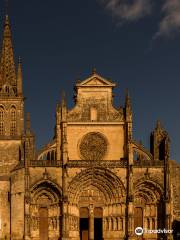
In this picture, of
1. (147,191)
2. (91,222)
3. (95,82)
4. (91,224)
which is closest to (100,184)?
(91,222)

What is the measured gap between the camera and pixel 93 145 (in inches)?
2256

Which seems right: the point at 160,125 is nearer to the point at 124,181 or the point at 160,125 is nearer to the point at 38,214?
the point at 124,181

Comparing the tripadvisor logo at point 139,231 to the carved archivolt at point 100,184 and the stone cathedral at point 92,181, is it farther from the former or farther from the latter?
the carved archivolt at point 100,184

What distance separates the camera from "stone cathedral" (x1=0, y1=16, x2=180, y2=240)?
54656mm

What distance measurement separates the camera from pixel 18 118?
6197 cm

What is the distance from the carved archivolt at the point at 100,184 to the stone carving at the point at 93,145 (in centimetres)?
191

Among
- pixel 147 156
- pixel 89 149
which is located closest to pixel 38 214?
pixel 89 149

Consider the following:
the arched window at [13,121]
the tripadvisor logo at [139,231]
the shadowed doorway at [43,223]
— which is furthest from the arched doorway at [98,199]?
the arched window at [13,121]

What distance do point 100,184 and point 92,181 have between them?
2.43 ft

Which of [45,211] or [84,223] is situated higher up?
[45,211]

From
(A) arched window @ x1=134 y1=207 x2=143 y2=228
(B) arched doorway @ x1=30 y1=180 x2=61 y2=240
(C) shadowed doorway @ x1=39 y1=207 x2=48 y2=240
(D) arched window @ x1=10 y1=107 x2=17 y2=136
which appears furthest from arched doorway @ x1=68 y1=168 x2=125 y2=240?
(D) arched window @ x1=10 y1=107 x2=17 y2=136

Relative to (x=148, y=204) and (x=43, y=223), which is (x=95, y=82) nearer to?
(x=148, y=204)

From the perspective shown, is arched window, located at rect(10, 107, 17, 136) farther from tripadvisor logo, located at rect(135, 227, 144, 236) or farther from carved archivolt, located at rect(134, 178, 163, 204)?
tripadvisor logo, located at rect(135, 227, 144, 236)

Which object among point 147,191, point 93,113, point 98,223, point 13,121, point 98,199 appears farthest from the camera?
point 13,121
